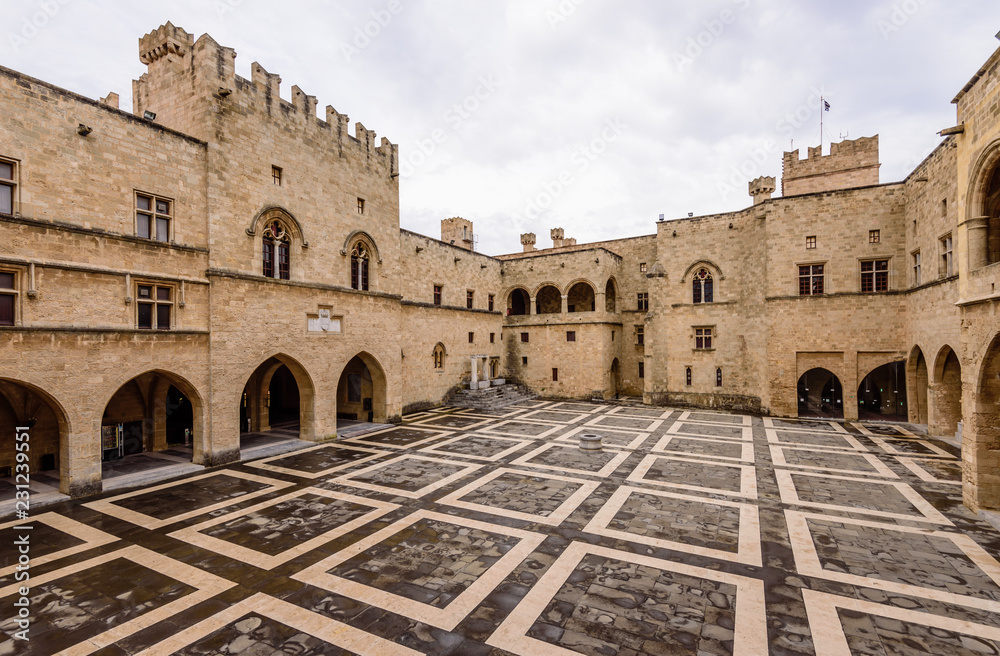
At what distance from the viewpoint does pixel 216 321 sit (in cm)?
1432

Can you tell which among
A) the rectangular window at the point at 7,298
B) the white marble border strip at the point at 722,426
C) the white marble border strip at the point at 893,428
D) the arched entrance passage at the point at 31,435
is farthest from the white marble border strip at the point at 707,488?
the rectangular window at the point at 7,298

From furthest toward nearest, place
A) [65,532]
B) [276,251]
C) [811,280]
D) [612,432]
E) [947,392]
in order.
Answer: [811,280], [612,432], [947,392], [276,251], [65,532]

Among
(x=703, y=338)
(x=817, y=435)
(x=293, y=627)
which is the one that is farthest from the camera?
(x=703, y=338)

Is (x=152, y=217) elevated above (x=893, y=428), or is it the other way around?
(x=152, y=217)

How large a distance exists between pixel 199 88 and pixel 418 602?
16654 mm

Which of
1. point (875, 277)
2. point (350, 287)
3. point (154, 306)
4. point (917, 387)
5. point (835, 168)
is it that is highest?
point (835, 168)

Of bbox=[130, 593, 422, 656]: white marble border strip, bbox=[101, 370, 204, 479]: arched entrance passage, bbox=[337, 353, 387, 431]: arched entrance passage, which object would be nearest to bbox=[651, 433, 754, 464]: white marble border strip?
bbox=[337, 353, 387, 431]: arched entrance passage

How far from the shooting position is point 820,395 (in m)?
23.3

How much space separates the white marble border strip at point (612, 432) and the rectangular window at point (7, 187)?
1753 centimetres

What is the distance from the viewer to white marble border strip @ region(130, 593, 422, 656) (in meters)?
5.95

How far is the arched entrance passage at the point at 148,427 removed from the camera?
47.0 feet

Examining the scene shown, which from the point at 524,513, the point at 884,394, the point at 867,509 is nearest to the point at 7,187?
the point at 524,513

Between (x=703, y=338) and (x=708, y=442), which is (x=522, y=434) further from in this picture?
(x=703, y=338)

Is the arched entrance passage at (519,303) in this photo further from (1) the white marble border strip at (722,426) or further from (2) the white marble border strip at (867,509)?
(2) the white marble border strip at (867,509)
